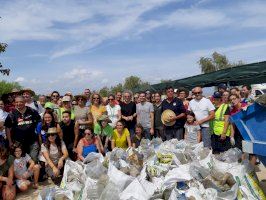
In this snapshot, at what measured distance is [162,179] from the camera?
4730 mm

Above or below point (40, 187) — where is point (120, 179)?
above

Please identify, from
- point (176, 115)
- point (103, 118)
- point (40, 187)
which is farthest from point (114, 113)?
point (40, 187)

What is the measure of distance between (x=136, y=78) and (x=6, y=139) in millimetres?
45532

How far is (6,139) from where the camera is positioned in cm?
651

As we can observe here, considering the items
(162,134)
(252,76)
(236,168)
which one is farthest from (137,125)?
(252,76)

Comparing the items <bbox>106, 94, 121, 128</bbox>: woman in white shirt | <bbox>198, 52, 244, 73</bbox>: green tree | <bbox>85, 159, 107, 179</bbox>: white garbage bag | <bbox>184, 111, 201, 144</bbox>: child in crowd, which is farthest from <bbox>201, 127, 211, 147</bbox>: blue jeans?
<bbox>198, 52, 244, 73</bbox>: green tree

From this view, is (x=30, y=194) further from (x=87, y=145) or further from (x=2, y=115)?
(x=2, y=115)

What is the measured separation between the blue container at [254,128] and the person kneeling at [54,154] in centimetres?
349

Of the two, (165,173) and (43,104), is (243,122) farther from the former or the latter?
(43,104)

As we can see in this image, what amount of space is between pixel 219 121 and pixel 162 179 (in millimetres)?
2412

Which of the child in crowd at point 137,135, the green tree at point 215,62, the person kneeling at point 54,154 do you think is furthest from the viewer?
the green tree at point 215,62

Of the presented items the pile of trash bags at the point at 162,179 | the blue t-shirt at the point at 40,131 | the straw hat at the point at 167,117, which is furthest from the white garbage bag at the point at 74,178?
the straw hat at the point at 167,117

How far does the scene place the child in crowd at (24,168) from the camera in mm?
6197

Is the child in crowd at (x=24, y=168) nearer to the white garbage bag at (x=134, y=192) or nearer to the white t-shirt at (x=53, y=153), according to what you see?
the white t-shirt at (x=53, y=153)
